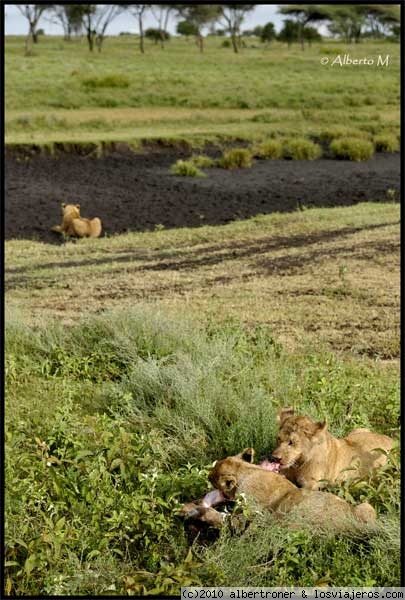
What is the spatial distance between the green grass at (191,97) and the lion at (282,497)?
55.3ft

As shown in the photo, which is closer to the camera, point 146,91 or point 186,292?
point 186,292

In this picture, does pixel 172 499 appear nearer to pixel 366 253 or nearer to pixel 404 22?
pixel 404 22

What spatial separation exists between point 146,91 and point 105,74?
2578mm

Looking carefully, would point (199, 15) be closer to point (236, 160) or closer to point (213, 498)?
point (236, 160)

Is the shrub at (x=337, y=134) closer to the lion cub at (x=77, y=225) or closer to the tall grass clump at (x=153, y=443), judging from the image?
the lion cub at (x=77, y=225)

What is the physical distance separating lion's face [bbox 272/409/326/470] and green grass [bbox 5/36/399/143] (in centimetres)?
1662

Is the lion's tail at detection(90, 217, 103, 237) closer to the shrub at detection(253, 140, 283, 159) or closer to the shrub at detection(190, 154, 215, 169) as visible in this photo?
the shrub at detection(190, 154, 215, 169)

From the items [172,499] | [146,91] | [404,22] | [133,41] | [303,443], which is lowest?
[172,499]

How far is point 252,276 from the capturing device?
8570 mm

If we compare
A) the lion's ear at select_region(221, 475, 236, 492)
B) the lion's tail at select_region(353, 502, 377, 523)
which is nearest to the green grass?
the lion's tail at select_region(353, 502, 377, 523)

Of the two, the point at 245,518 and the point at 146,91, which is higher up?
the point at 146,91

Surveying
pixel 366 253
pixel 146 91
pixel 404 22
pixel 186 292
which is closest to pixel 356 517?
pixel 404 22

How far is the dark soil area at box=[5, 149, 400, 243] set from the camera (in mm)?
14141

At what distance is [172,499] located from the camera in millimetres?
3582
